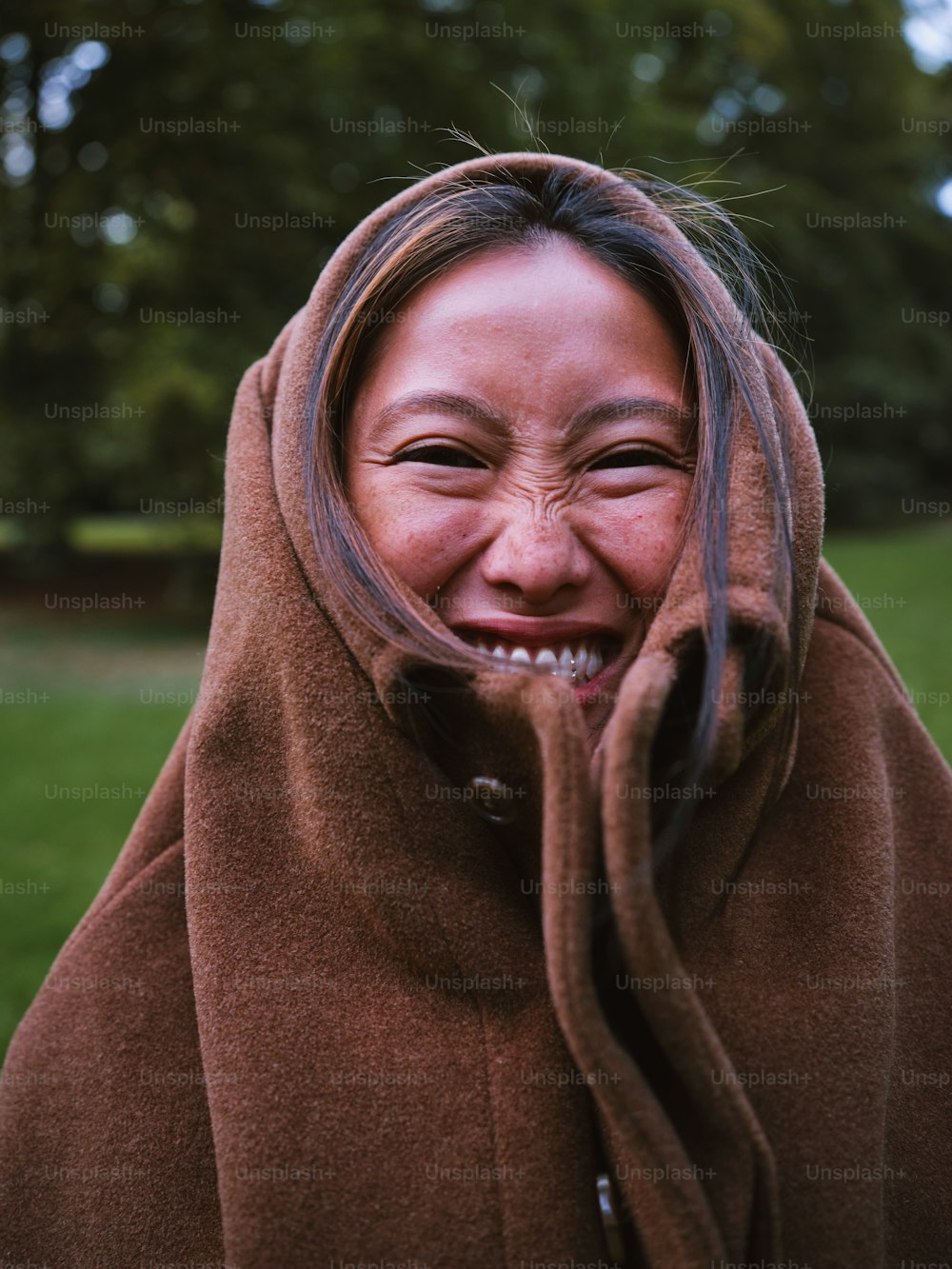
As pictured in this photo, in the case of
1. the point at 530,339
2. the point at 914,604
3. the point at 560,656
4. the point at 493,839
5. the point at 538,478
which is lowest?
the point at 493,839

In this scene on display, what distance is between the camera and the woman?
56.0 inches

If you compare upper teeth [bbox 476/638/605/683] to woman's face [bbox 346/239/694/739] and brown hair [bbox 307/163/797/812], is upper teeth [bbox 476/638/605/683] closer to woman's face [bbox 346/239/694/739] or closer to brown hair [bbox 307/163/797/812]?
woman's face [bbox 346/239/694/739]

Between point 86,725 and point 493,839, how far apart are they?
8.30 meters

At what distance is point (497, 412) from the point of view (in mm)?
1632

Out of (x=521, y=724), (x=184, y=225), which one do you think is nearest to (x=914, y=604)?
(x=184, y=225)

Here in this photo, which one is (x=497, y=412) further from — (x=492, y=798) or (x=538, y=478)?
(x=492, y=798)

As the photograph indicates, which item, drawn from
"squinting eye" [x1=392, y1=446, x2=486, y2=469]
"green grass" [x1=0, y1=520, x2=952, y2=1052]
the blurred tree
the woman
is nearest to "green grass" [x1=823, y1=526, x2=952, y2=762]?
"green grass" [x1=0, y1=520, x2=952, y2=1052]

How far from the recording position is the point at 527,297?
1.68 m

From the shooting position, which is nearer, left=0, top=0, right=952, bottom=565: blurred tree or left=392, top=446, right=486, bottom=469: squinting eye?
left=392, top=446, right=486, bottom=469: squinting eye

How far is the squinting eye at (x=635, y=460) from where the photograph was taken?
166 centimetres

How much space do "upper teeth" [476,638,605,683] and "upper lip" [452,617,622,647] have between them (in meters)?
0.01

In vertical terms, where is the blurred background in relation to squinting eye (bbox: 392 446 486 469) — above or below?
above

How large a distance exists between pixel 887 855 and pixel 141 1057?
1.29 meters

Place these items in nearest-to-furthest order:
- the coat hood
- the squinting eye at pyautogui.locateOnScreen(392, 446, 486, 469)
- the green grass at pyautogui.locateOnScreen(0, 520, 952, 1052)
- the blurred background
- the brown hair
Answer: the coat hood → the brown hair → the squinting eye at pyautogui.locateOnScreen(392, 446, 486, 469) → the green grass at pyautogui.locateOnScreen(0, 520, 952, 1052) → the blurred background
